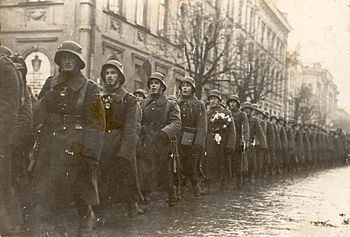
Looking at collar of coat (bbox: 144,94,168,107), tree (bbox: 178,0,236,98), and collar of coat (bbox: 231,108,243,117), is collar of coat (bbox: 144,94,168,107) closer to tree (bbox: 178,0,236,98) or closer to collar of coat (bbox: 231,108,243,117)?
collar of coat (bbox: 231,108,243,117)

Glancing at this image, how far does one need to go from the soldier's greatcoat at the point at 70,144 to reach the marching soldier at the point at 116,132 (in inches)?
45.6

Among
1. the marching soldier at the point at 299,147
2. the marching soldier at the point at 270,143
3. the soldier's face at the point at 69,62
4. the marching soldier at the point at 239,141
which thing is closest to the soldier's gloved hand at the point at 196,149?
the marching soldier at the point at 239,141

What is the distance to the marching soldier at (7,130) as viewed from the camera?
564 centimetres

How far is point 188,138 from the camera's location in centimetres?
1120

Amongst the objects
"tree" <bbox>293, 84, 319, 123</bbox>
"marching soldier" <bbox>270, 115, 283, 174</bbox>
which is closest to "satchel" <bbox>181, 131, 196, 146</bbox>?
"marching soldier" <bbox>270, 115, 283, 174</bbox>

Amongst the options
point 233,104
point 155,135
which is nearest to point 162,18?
point 233,104

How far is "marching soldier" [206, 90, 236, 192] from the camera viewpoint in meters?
12.8

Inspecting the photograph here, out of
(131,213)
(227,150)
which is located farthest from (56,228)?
(227,150)

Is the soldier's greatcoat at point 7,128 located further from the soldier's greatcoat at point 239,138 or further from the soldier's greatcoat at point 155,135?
the soldier's greatcoat at point 239,138

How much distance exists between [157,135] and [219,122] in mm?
3714

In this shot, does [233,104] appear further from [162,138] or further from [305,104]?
[305,104]

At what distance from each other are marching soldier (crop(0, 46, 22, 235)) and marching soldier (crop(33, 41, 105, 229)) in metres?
0.39

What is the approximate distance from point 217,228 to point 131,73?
1513 cm

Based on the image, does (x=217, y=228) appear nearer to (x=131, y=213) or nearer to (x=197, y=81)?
(x=131, y=213)
